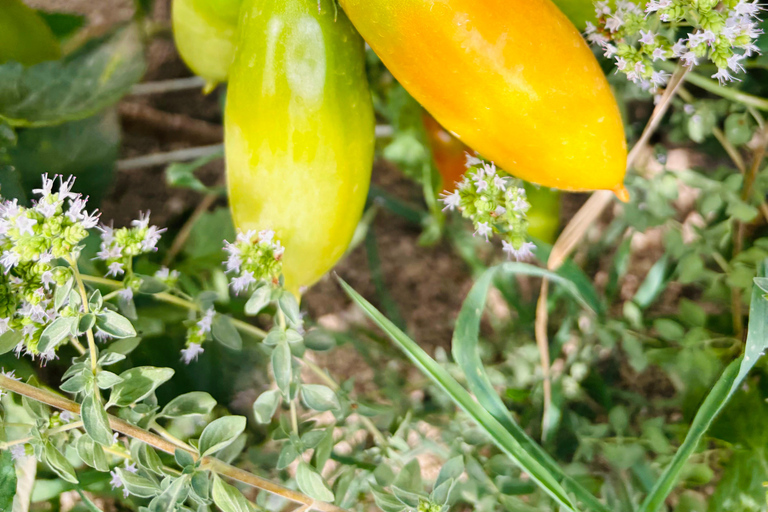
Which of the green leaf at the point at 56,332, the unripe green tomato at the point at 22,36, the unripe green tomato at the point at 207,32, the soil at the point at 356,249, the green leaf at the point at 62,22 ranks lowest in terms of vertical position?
the soil at the point at 356,249

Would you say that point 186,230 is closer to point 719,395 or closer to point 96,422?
point 96,422

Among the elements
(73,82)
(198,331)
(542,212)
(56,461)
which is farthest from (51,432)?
(542,212)

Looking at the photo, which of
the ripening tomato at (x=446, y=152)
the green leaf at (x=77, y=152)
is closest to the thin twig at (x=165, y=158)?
the green leaf at (x=77, y=152)

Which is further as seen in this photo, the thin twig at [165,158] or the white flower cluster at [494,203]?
the thin twig at [165,158]

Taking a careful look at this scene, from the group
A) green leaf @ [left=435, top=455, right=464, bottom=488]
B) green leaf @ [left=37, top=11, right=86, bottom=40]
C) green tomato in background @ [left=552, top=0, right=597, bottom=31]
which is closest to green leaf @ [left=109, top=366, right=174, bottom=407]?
green leaf @ [left=435, top=455, right=464, bottom=488]

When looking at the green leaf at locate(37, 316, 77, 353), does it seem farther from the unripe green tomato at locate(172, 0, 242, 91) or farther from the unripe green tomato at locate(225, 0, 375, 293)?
the unripe green tomato at locate(172, 0, 242, 91)

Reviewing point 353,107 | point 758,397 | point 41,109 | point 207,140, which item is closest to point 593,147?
point 353,107

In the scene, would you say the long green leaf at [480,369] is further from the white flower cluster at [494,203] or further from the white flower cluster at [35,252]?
the white flower cluster at [35,252]

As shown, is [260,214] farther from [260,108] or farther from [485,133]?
[485,133]
